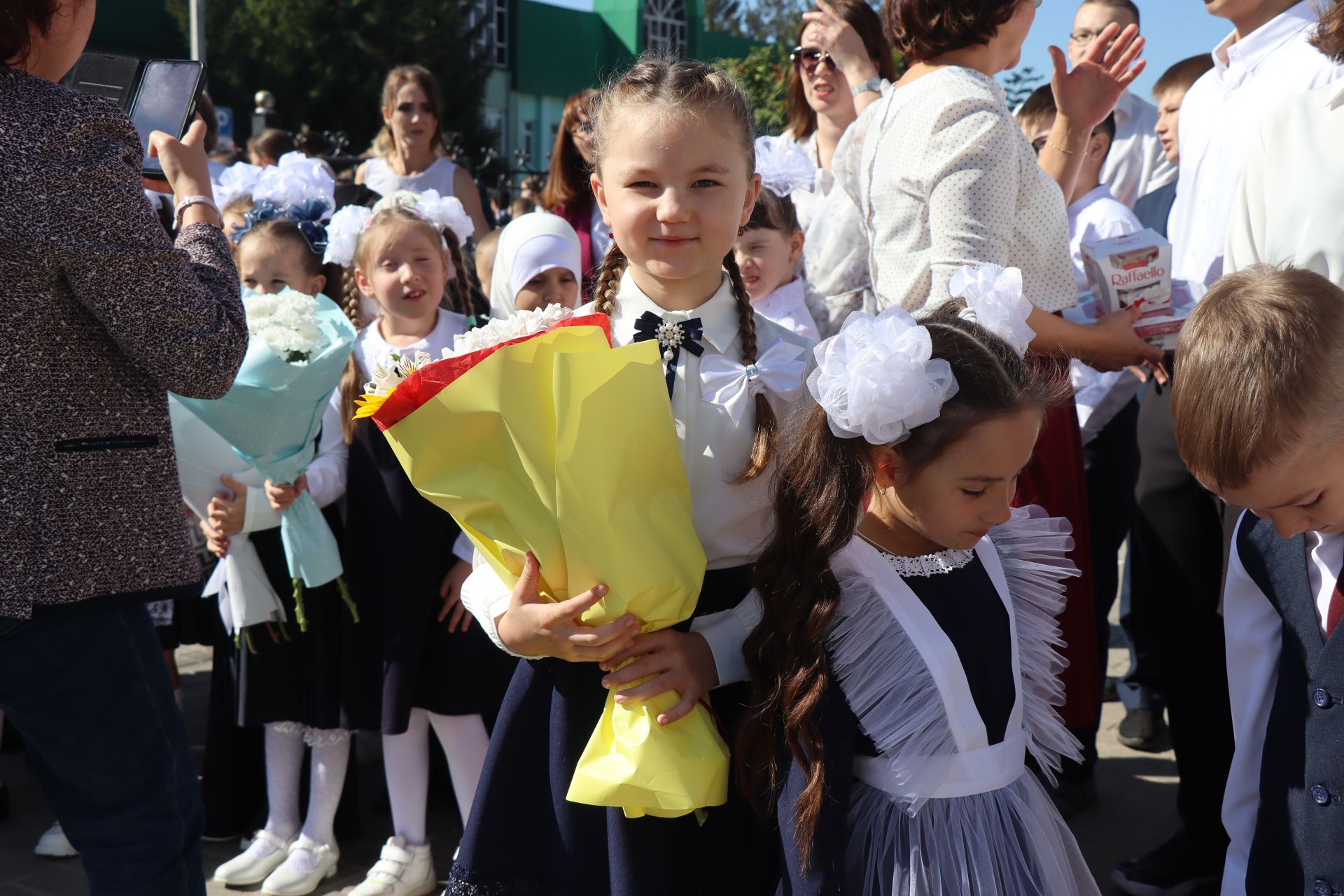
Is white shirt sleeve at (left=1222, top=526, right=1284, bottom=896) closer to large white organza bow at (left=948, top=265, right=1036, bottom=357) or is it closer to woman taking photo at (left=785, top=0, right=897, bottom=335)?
large white organza bow at (left=948, top=265, right=1036, bottom=357)

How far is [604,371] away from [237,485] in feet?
6.00

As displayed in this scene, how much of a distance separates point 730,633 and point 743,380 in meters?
0.42

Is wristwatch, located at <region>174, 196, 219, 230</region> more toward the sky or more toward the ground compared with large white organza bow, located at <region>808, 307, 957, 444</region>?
more toward the sky

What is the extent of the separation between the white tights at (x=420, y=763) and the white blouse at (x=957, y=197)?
5.21ft

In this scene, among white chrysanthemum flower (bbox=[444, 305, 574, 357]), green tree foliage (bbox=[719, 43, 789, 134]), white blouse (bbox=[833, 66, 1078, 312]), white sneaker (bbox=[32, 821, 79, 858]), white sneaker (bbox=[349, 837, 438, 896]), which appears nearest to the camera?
white chrysanthemum flower (bbox=[444, 305, 574, 357])

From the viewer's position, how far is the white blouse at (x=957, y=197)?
8.07 feet

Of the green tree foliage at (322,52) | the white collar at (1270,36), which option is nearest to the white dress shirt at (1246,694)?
the white collar at (1270,36)

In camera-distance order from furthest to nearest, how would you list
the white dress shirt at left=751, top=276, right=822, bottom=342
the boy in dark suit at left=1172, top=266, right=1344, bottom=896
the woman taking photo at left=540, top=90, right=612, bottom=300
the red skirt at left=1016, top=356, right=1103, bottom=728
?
the woman taking photo at left=540, top=90, right=612, bottom=300, the white dress shirt at left=751, top=276, right=822, bottom=342, the red skirt at left=1016, top=356, right=1103, bottom=728, the boy in dark suit at left=1172, top=266, right=1344, bottom=896

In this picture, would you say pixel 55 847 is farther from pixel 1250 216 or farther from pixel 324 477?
pixel 1250 216

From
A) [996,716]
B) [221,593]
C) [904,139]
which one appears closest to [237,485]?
[221,593]

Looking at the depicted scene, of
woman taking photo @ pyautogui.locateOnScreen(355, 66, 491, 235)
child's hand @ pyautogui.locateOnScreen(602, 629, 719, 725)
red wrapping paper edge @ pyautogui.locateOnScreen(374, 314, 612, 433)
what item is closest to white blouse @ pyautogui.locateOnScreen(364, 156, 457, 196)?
woman taking photo @ pyautogui.locateOnScreen(355, 66, 491, 235)

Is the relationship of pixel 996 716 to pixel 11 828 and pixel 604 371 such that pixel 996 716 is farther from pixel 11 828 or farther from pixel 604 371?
pixel 11 828

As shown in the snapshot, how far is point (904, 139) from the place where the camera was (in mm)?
2564

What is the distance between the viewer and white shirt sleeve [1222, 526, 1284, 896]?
6.24ft
